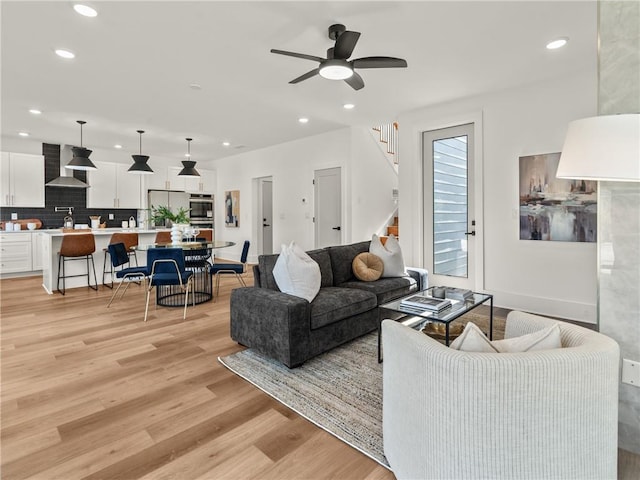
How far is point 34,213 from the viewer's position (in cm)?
714

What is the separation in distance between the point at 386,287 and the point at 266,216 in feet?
17.6

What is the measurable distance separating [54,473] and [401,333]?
1721 mm

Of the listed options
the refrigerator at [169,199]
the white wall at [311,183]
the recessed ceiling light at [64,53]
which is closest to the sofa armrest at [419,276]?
the white wall at [311,183]

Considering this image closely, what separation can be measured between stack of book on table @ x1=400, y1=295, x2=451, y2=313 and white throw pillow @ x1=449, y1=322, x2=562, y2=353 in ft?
3.74

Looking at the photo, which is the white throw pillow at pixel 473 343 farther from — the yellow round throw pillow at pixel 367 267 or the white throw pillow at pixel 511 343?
the yellow round throw pillow at pixel 367 267

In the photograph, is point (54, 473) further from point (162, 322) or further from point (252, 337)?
point (162, 322)

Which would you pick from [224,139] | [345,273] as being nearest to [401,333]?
[345,273]

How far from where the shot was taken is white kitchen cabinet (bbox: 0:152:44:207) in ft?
21.5

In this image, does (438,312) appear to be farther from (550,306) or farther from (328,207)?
(328,207)

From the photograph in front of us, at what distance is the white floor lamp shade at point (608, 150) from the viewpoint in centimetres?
143

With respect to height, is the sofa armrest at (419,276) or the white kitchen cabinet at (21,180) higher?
the white kitchen cabinet at (21,180)

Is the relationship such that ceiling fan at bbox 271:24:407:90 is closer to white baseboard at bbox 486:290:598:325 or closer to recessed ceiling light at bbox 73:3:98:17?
recessed ceiling light at bbox 73:3:98:17

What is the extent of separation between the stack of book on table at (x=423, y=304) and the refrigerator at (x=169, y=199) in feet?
25.2

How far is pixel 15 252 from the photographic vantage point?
257 inches
